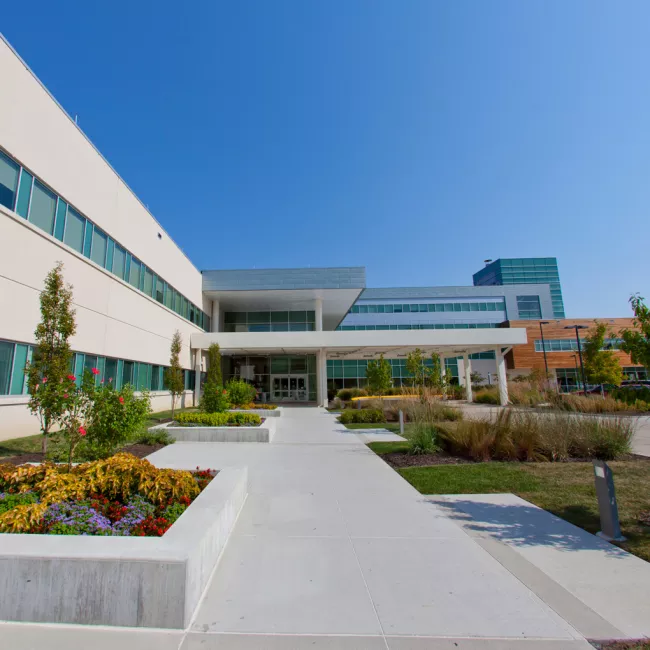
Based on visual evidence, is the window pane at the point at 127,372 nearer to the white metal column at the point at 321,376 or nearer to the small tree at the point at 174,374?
the small tree at the point at 174,374

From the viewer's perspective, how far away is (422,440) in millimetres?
9750

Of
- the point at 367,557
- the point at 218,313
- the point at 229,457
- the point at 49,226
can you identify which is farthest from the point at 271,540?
the point at 218,313

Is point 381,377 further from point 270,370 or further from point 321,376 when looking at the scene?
point 270,370

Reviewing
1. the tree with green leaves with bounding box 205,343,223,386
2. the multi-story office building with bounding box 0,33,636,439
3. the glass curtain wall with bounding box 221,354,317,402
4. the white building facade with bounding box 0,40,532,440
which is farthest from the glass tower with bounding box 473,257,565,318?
the tree with green leaves with bounding box 205,343,223,386

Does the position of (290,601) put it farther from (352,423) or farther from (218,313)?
(218,313)

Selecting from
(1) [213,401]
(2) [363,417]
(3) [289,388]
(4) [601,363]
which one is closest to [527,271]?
(4) [601,363]

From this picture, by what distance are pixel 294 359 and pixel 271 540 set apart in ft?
98.9

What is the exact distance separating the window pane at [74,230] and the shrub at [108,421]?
9.48 m

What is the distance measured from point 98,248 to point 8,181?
4.65 metres

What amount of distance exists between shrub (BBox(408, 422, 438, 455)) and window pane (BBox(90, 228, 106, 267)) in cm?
1339

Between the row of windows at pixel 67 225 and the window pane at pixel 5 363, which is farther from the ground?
the row of windows at pixel 67 225

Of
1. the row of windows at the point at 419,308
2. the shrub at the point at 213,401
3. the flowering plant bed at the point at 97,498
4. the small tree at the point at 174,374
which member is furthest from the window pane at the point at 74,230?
the row of windows at the point at 419,308

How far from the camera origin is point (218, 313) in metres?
32.7

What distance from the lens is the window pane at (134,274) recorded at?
18.1 m
